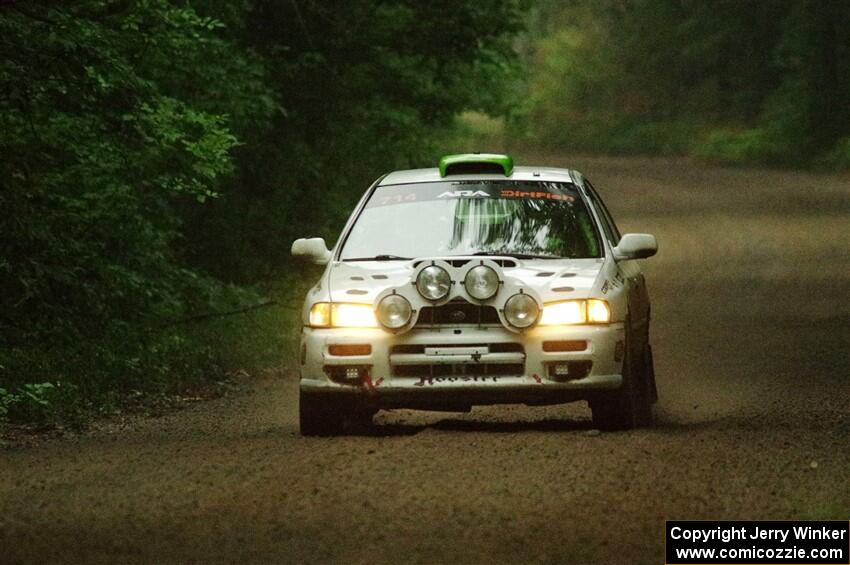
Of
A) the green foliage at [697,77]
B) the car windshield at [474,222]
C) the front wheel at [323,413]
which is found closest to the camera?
the front wheel at [323,413]

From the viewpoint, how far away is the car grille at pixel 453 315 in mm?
11141

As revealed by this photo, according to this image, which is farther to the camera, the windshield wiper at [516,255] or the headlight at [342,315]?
the windshield wiper at [516,255]

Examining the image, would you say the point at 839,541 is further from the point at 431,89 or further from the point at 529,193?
the point at 431,89

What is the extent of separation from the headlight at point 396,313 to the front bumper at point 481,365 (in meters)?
0.08

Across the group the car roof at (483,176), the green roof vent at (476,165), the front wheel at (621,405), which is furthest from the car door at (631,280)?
the green roof vent at (476,165)

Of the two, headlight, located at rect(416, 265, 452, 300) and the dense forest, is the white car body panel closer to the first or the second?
headlight, located at rect(416, 265, 452, 300)

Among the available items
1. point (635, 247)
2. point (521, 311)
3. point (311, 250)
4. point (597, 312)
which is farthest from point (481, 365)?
point (311, 250)

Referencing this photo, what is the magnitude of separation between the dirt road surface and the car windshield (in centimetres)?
120

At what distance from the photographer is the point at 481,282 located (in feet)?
36.3

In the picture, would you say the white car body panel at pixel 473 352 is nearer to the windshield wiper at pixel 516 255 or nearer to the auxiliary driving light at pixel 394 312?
the auxiliary driving light at pixel 394 312

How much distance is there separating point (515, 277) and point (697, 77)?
7348cm

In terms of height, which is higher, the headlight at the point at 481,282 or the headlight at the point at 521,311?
the headlight at the point at 481,282

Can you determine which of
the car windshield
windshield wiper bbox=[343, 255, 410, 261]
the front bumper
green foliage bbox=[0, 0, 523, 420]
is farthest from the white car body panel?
green foliage bbox=[0, 0, 523, 420]

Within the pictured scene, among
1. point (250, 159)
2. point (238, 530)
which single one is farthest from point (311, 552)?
point (250, 159)
